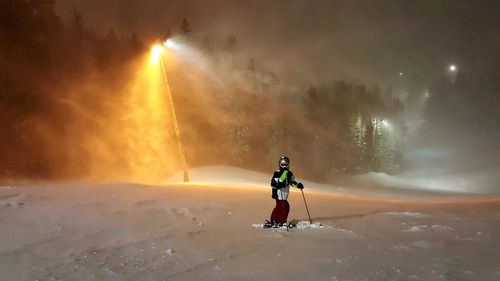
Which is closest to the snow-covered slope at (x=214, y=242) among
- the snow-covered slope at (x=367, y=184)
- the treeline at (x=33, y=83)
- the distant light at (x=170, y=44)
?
the distant light at (x=170, y=44)

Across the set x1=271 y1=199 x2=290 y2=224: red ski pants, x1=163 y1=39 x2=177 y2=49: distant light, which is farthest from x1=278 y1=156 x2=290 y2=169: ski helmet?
x1=163 y1=39 x2=177 y2=49: distant light

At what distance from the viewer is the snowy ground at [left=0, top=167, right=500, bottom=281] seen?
6.41 meters

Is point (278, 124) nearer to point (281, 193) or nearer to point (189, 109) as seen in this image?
point (189, 109)

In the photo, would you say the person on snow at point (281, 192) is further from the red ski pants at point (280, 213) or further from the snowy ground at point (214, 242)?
the snowy ground at point (214, 242)

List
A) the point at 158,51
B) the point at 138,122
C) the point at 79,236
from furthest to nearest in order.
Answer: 1. the point at 138,122
2. the point at 158,51
3. the point at 79,236

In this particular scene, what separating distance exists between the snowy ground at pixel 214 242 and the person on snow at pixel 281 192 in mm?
548

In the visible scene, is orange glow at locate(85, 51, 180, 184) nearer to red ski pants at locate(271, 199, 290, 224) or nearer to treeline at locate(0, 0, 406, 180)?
treeline at locate(0, 0, 406, 180)

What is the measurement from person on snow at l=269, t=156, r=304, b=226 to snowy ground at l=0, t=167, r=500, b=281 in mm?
548

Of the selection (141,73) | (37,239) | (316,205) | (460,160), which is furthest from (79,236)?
(460,160)

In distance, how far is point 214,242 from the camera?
8320 millimetres

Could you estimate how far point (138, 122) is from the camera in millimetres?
43562

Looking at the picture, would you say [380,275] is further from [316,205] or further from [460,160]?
[460,160]

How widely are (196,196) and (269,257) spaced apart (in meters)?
7.07

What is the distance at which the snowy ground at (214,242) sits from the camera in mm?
6406
